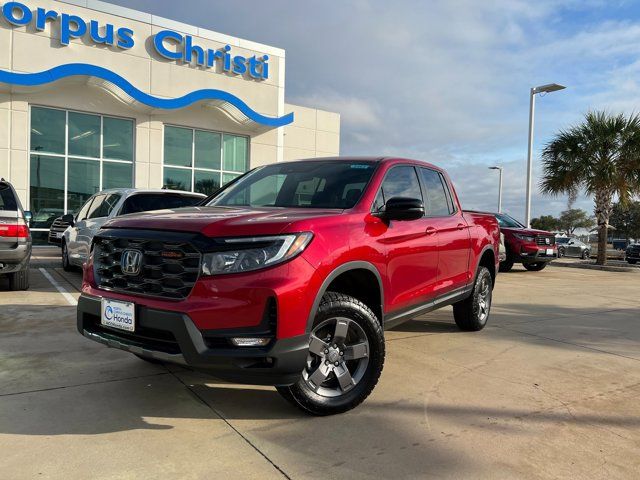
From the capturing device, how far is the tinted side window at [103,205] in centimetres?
798

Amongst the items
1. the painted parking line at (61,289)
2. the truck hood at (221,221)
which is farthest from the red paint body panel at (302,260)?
the painted parking line at (61,289)

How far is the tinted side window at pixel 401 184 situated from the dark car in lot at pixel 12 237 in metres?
5.79

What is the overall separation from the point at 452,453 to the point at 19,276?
727cm

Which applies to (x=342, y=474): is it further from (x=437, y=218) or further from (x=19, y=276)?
(x=19, y=276)

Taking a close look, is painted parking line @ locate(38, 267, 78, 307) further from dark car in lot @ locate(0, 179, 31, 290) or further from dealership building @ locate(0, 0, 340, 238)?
dealership building @ locate(0, 0, 340, 238)

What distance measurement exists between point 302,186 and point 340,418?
1927mm

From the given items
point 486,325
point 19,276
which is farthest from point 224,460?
point 19,276

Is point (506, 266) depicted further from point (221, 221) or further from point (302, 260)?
point (221, 221)

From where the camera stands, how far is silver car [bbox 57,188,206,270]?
7699 millimetres

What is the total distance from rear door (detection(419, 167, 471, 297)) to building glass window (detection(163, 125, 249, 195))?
13.4 meters

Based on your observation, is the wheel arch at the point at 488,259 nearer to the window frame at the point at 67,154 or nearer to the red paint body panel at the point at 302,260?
the red paint body panel at the point at 302,260

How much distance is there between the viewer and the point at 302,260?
10.0ft

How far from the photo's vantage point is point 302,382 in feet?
10.7

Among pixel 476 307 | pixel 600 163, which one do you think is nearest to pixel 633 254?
pixel 600 163
